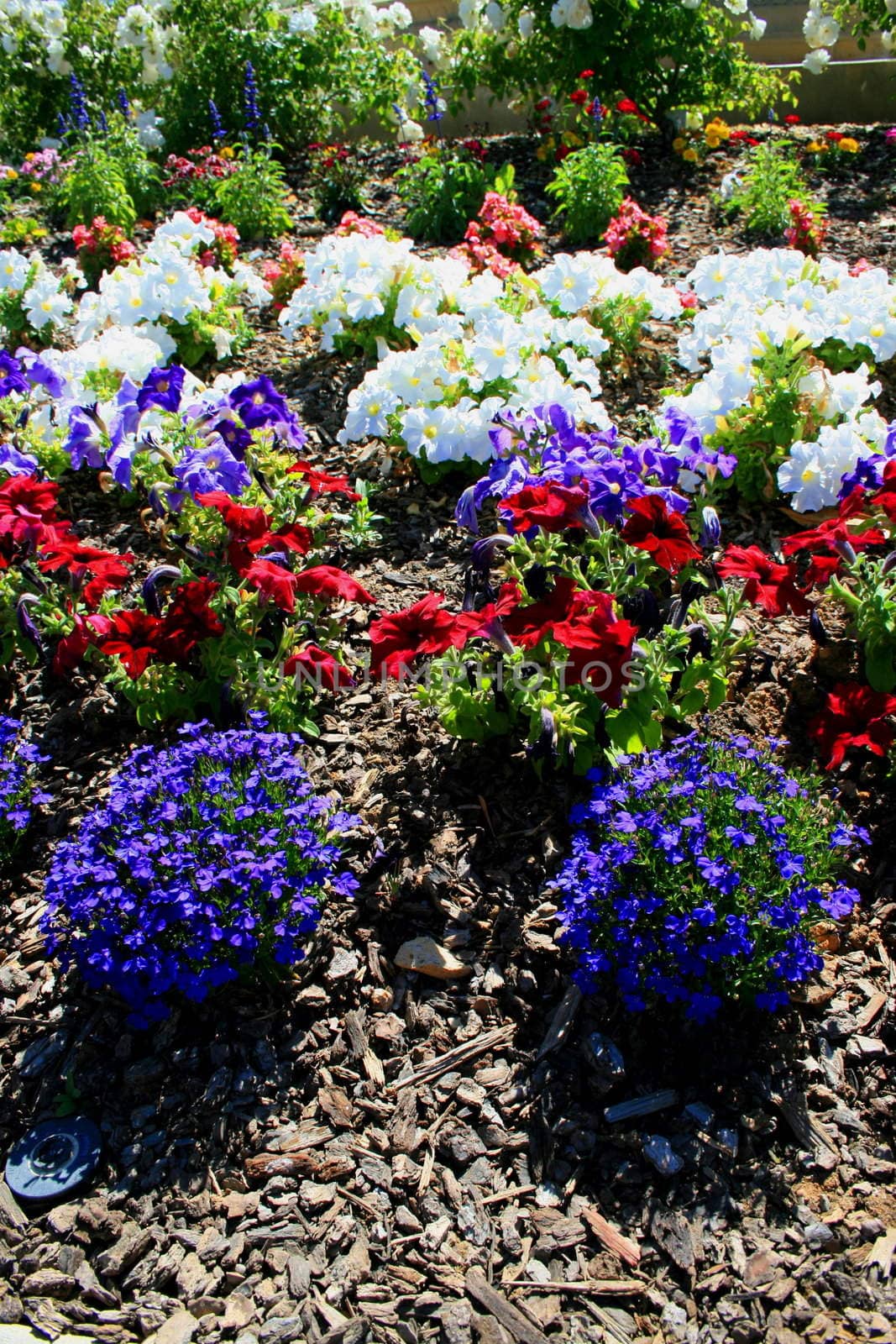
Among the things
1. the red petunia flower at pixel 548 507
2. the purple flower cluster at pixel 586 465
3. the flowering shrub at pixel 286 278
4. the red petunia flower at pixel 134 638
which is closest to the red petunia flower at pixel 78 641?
the red petunia flower at pixel 134 638

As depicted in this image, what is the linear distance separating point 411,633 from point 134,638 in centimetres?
79

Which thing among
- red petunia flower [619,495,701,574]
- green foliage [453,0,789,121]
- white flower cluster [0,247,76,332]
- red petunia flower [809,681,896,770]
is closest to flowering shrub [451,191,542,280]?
green foliage [453,0,789,121]

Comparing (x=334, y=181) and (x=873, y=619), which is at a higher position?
(x=334, y=181)

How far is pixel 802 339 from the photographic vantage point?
3809 mm

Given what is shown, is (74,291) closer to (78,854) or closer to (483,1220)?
(78,854)

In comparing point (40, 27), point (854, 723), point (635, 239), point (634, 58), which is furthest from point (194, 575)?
point (40, 27)

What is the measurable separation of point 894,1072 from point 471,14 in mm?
7430

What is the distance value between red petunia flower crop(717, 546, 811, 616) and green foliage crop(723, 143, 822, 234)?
140 inches

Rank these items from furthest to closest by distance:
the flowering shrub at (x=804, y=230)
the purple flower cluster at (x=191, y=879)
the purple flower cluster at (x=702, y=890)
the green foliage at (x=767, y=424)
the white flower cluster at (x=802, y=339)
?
1. the flowering shrub at (x=804, y=230)
2. the green foliage at (x=767, y=424)
3. the white flower cluster at (x=802, y=339)
4. the purple flower cluster at (x=191, y=879)
5. the purple flower cluster at (x=702, y=890)

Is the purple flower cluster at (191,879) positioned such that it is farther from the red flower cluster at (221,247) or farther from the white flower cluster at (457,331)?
the red flower cluster at (221,247)

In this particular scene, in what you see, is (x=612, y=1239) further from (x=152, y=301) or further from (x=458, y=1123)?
(x=152, y=301)

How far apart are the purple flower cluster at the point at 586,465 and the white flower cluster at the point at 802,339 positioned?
0.36 metres

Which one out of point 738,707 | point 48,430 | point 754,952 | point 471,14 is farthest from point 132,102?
point 754,952

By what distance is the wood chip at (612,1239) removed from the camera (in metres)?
2.05
